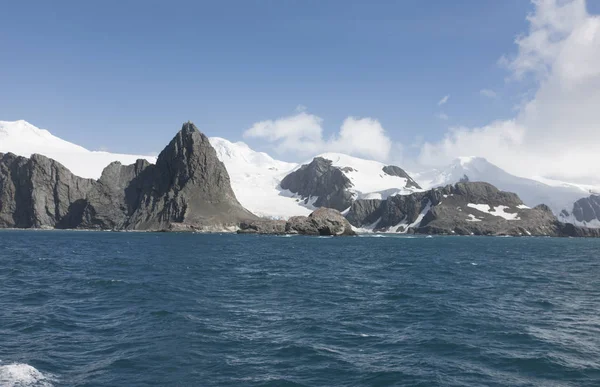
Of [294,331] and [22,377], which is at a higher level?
Result: [294,331]

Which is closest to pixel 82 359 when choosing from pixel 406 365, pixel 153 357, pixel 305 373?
pixel 153 357

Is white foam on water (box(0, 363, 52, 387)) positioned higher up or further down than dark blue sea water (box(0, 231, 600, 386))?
further down

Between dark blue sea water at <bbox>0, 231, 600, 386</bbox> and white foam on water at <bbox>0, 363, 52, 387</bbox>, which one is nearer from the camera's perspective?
white foam on water at <bbox>0, 363, 52, 387</bbox>

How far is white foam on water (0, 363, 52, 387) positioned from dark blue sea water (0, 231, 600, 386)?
0.09m

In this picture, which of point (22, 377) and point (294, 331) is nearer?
point (22, 377)

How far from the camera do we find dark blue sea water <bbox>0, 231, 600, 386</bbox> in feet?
79.2

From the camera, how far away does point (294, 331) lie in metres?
32.4

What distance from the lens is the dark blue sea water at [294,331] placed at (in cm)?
2414

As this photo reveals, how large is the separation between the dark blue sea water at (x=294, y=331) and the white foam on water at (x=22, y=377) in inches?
3.6

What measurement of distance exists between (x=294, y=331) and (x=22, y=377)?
1597 centimetres

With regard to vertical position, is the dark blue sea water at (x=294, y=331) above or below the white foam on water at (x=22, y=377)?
above

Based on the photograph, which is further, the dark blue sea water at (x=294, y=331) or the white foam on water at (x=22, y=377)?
the dark blue sea water at (x=294, y=331)

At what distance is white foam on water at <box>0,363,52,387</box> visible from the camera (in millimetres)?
21906

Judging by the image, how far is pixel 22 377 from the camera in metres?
22.6
